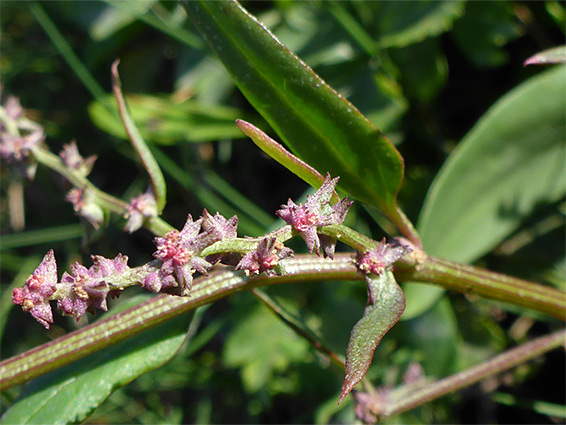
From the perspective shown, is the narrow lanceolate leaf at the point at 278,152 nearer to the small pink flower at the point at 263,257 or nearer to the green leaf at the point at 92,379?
the small pink flower at the point at 263,257

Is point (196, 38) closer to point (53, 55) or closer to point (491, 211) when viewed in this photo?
point (53, 55)

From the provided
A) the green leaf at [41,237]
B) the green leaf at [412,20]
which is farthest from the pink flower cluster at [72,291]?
the green leaf at [412,20]

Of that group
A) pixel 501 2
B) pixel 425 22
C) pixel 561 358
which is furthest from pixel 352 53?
pixel 561 358

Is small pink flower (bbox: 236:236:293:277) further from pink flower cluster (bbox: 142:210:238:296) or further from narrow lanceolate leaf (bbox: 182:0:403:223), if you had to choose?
narrow lanceolate leaf (bbox: 182:0:403:223)

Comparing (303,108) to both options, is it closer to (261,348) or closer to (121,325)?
(121,325)

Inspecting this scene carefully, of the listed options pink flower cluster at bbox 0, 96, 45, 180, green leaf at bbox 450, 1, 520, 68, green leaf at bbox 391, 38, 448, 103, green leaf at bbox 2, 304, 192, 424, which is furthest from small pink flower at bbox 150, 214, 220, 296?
green leaf at bbox 450, 1, 520, 68

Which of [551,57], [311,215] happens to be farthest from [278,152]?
[551,57]
